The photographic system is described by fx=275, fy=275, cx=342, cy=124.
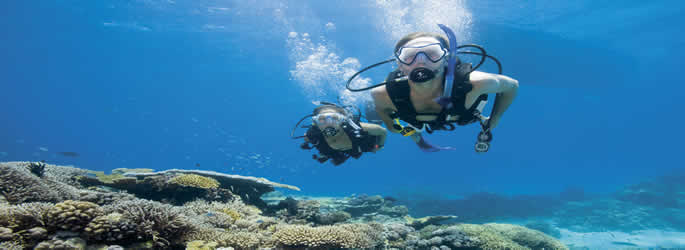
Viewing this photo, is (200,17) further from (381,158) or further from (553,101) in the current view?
(381,158)

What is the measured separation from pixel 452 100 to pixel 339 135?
3693 millimetres

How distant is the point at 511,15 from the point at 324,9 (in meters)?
17.5

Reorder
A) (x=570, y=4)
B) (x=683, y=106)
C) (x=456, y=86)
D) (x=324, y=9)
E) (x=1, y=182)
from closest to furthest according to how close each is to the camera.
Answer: (x=456, y=86)
(x=1, y=182)
(x=570, y=4)
(x=324, y=9)
(x=683, y=106)

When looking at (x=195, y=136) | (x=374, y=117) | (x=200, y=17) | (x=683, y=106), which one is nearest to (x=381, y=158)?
(x=195, y=136)

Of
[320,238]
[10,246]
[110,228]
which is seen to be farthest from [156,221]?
[320,238]

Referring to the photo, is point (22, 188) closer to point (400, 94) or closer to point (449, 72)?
point (400, 94)

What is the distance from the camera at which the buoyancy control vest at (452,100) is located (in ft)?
11.8

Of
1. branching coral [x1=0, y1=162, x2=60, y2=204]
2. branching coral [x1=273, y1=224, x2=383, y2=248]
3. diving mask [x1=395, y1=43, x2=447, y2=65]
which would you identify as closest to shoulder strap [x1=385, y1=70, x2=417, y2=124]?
diving mask [x1=395, y1=43, x2=447, y2=65]

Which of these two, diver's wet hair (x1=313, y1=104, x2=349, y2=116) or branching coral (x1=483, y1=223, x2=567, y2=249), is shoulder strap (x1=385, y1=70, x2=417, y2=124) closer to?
diver's wet hair (x1=313, y1=104, x2=349, y2=116)

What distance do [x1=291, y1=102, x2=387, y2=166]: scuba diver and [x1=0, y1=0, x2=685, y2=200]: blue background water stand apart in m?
14.2

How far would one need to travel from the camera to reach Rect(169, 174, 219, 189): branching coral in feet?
21.2

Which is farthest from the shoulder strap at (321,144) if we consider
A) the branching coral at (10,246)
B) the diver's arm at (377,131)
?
the branching coral at (10,246)

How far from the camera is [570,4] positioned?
24.1 m

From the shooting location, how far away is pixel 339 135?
696 cm
